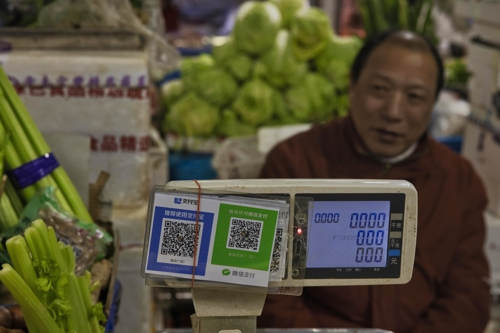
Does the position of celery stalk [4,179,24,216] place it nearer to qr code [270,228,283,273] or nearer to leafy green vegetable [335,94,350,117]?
qr code [270,228,283,273]

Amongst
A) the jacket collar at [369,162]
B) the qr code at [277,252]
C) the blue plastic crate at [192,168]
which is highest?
the qr code at [277,252]

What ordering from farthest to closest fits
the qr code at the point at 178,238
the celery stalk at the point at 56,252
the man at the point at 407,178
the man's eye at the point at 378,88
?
the man's eye at the point at 378,88, the man at the point at 407,178, the celery stalk at the point at 56,252, the qr code at the point at 178,238

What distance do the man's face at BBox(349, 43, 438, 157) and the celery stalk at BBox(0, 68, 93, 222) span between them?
0.96 m

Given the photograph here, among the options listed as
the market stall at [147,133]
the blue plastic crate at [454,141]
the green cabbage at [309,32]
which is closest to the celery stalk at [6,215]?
the market stall at [147,133]

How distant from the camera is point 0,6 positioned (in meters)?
2.09

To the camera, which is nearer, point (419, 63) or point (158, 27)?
point (419, 63)

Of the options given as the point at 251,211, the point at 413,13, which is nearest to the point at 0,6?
the point at 251,211

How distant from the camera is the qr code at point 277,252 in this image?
884 millimetres

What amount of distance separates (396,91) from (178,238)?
119 centimetres

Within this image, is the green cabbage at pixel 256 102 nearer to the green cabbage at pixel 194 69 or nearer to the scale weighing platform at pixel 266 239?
the green cabbage at pixel 194 69

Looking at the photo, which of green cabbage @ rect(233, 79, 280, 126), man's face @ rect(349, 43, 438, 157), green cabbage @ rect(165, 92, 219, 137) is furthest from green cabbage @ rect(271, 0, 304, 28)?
man's face @ rect(349, 43, 438, 157)

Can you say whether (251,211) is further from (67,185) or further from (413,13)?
(413,13)

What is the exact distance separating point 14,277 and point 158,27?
5.40 feet

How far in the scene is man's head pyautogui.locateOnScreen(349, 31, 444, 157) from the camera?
1840mm
